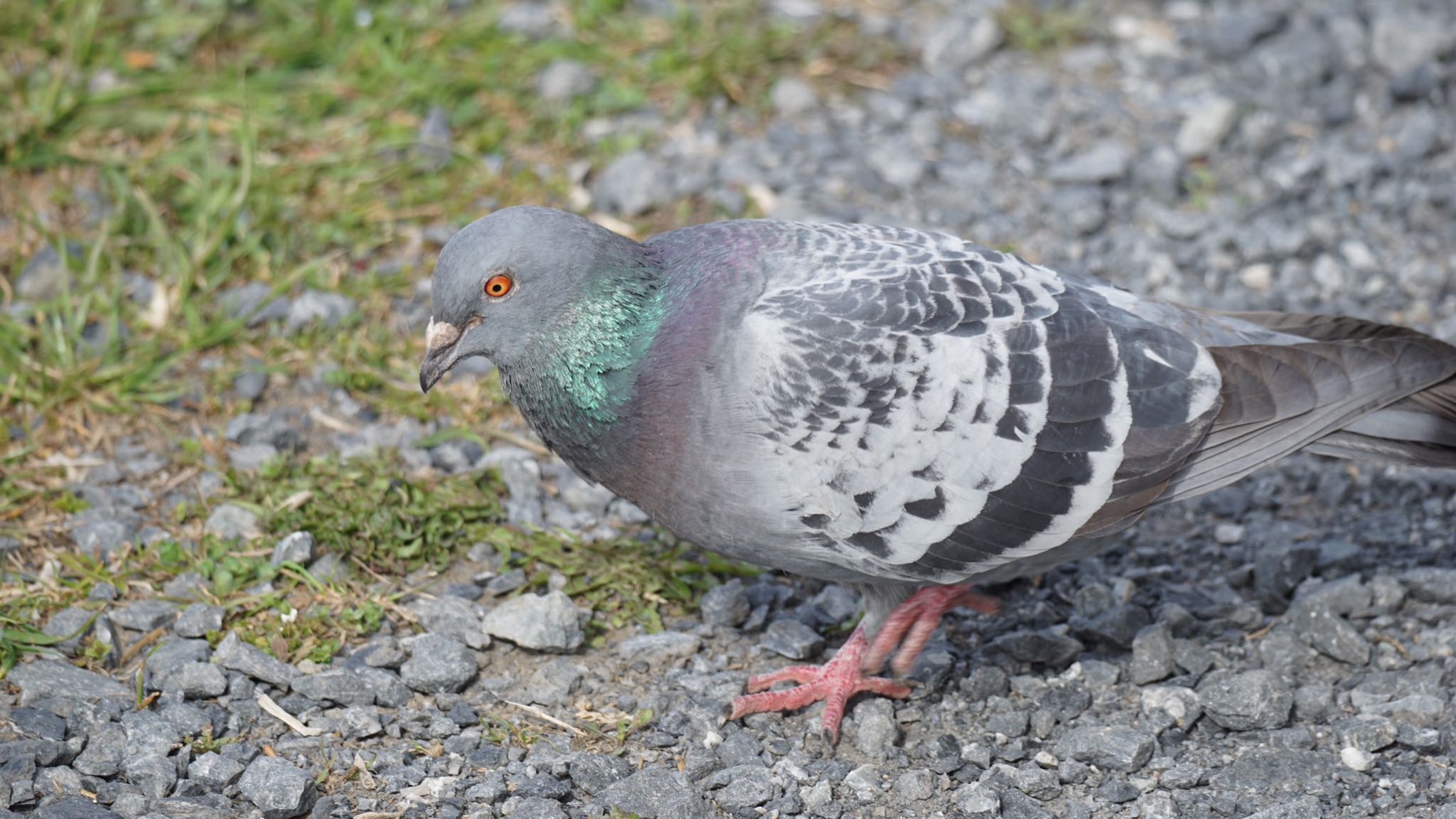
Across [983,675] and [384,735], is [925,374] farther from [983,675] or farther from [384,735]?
[384,735]

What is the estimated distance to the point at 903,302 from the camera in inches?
159

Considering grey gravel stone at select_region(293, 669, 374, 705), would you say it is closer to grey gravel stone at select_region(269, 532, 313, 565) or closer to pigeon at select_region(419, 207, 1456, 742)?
grey gravel stone at select_region(269, 532, 313, 565)

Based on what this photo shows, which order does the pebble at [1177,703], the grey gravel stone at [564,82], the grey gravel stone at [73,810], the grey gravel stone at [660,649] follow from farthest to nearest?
1. the grey gravel stone at [564,82]
2. the grey gravel stone at [660,649]
3. the pebble at [1177,703]
4. the grey gravel stone at [73,810]

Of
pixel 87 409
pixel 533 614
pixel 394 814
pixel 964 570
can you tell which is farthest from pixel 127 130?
pixel 964 570

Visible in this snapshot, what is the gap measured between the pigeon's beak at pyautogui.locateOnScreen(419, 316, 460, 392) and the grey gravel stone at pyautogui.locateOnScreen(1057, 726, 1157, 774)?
2.13 meters

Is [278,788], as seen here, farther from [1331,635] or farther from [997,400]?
[1331,635]

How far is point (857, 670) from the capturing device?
445 cm

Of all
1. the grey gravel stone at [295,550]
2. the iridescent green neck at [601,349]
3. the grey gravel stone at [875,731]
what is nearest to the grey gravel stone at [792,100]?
the iridescent green neck at [601,349]

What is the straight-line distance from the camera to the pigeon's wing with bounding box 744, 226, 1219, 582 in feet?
13.0

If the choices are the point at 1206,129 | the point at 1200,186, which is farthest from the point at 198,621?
the point at 1206,129

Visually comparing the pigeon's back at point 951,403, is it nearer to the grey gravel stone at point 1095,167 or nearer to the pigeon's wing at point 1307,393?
the pigeon's wing at point 1307,393

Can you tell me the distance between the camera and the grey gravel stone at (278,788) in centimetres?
375

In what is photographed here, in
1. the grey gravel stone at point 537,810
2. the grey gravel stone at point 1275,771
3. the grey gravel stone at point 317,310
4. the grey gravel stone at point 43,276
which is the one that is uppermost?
the grey gravel stone at point 43,276

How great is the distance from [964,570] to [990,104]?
3595mm
